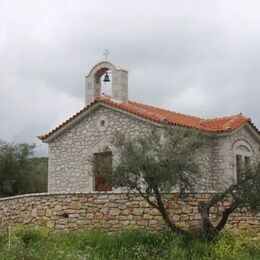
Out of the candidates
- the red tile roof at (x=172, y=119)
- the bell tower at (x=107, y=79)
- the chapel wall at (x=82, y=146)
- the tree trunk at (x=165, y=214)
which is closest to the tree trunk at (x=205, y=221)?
the tree trunk at (x=165, y=214)

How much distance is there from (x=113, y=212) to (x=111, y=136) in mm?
6141

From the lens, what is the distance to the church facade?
22.2 m

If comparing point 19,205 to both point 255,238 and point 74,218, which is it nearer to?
point 74,218

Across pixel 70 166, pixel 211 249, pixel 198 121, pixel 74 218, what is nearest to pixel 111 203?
pixel 74 218

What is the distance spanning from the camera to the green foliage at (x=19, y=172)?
27.6m

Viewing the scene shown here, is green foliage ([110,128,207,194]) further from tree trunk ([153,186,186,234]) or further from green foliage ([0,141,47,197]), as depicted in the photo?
green foliage ([0,141,47,197])

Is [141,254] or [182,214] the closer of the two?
[141,254]

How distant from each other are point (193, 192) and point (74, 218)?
146 inches

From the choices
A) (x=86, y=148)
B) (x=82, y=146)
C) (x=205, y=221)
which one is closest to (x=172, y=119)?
(x=86, y=148)

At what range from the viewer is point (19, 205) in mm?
17984

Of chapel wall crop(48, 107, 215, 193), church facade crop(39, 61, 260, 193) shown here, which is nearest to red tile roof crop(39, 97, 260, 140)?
church facade crop(39, 61, 260, 193)

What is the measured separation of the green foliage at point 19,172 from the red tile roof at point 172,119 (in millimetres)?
4109

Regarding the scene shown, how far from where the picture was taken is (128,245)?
14.7 m

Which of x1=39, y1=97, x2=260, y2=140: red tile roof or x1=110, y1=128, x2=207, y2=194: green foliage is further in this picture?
x1=39, y1=97, x2=260, y2=140: red tile roof
